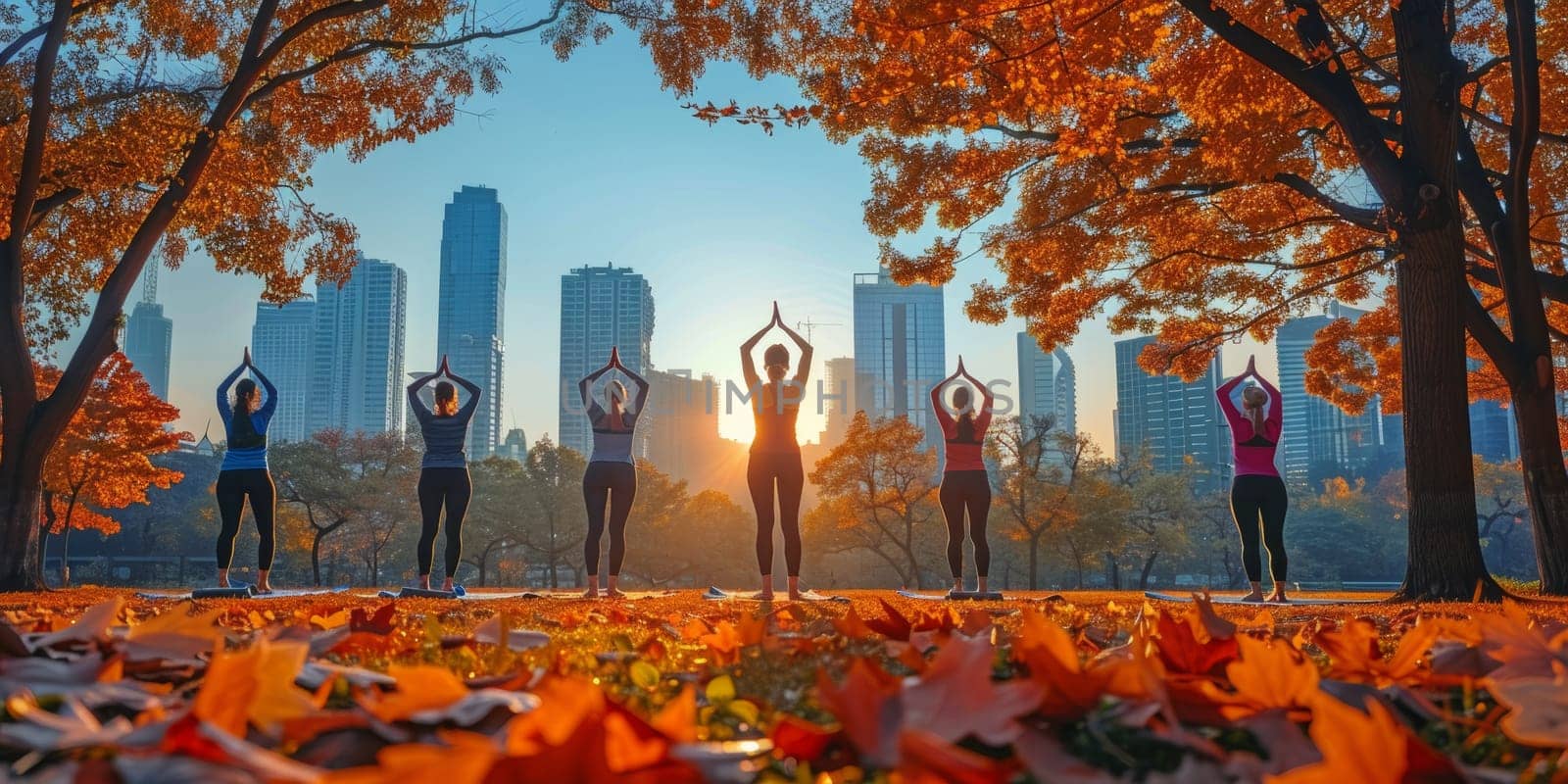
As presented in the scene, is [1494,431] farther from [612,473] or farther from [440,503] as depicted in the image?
[440,503]

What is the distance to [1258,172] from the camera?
995 centimetres

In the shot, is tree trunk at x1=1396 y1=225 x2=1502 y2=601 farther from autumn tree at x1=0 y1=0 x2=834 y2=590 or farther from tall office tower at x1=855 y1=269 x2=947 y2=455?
tall office tower at x1=855 y1=269 x2=947 y2=455

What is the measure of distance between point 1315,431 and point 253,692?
6250 inches

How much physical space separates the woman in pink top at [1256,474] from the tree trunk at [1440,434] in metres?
1.47

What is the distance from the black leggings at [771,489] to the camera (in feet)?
27.8

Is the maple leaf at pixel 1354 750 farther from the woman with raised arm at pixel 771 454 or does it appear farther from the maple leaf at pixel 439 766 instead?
the woman with raised arm at pixel 771 454

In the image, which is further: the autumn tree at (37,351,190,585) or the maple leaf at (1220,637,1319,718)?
the autumn tree at (37,351,190,585)

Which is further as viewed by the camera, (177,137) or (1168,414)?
(1168,414)

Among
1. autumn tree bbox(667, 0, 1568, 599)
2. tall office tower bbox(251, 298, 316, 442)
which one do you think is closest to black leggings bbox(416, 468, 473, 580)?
autumn tree bbox(667, 0, 1568, 599)

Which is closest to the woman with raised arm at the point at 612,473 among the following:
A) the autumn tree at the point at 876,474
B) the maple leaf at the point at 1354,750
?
the maple leaf at the point at 1354,750

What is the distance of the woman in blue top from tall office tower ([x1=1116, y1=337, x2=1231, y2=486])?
103994 mm

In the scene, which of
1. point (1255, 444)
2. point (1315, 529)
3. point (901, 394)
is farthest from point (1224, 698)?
point (901, 394)

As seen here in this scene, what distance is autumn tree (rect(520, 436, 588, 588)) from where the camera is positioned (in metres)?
44.9

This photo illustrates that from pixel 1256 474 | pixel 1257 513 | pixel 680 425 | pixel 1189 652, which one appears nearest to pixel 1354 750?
pixel 1189 652
